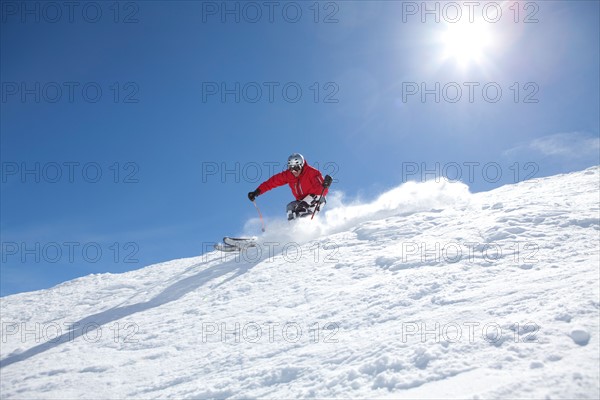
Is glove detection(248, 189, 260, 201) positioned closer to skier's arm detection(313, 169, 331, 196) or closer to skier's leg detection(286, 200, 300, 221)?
skier's leg detection(286, 200, 300, 221)

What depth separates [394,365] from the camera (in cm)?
345

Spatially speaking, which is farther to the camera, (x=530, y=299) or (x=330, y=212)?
(x=330, y=212)

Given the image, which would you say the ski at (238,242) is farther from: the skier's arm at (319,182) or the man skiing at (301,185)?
the skier's arm at (319,182)

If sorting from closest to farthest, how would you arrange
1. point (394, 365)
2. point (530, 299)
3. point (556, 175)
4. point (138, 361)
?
1. point (394, 365)
2. point (530, 299)
3. point (138, 361)
4. point (556, 175)

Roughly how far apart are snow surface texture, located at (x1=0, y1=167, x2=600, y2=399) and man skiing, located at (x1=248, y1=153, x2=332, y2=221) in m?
2.30

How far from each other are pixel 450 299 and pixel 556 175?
9147 millimetres

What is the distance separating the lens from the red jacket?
11.6 m

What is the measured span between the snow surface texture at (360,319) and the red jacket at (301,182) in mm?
2721

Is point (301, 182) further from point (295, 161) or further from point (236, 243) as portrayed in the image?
point (236, 243)

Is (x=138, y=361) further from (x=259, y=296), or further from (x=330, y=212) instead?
(x=330, y=212)

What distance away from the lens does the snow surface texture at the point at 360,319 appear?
320cm

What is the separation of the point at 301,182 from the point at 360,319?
7340mm

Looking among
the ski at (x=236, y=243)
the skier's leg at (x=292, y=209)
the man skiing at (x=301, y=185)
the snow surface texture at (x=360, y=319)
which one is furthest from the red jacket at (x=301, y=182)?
the snow surface texture at (x=360, y=319)

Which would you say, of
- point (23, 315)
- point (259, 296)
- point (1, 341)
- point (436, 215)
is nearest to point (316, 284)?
point (259, 296)
